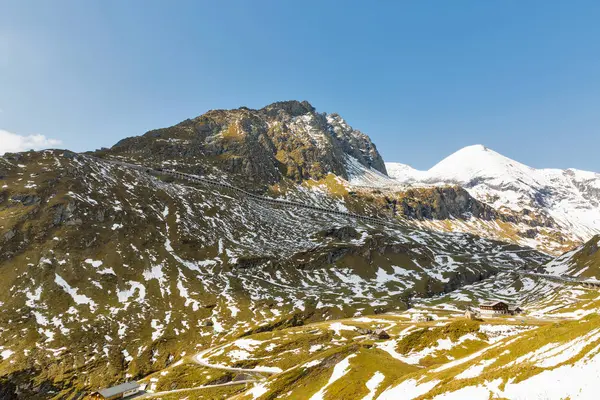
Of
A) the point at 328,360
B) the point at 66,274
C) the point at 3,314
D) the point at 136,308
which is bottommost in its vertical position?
the point at 328,360

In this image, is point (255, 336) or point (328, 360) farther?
point (255, 336)

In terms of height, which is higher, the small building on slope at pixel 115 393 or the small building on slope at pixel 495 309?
the small building on slope at pixel 115 393

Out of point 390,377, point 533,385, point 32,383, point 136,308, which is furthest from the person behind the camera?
point 136,308

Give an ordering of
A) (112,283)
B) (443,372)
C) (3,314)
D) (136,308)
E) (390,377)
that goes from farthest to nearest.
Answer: (112,283), (136,308), (3,314), (390,377), (443,372)

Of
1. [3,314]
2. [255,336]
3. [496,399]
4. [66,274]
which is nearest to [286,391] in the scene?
[496,399]

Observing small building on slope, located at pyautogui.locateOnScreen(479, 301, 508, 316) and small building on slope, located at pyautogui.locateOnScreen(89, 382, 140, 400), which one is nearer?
small building on slope, located at pyautogui.locateOnScreen(89, 382, 140, 400)

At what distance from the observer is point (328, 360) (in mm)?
57906

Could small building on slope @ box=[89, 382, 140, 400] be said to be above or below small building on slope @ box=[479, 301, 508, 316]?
above

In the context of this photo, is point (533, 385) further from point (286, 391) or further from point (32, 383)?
point (32, 383)

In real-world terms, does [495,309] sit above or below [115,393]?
below

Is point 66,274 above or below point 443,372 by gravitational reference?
above

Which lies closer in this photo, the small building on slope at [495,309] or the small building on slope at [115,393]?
the small building on slope at [115,393]

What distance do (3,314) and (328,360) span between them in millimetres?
163377

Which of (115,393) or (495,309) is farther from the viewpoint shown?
(495,309)
